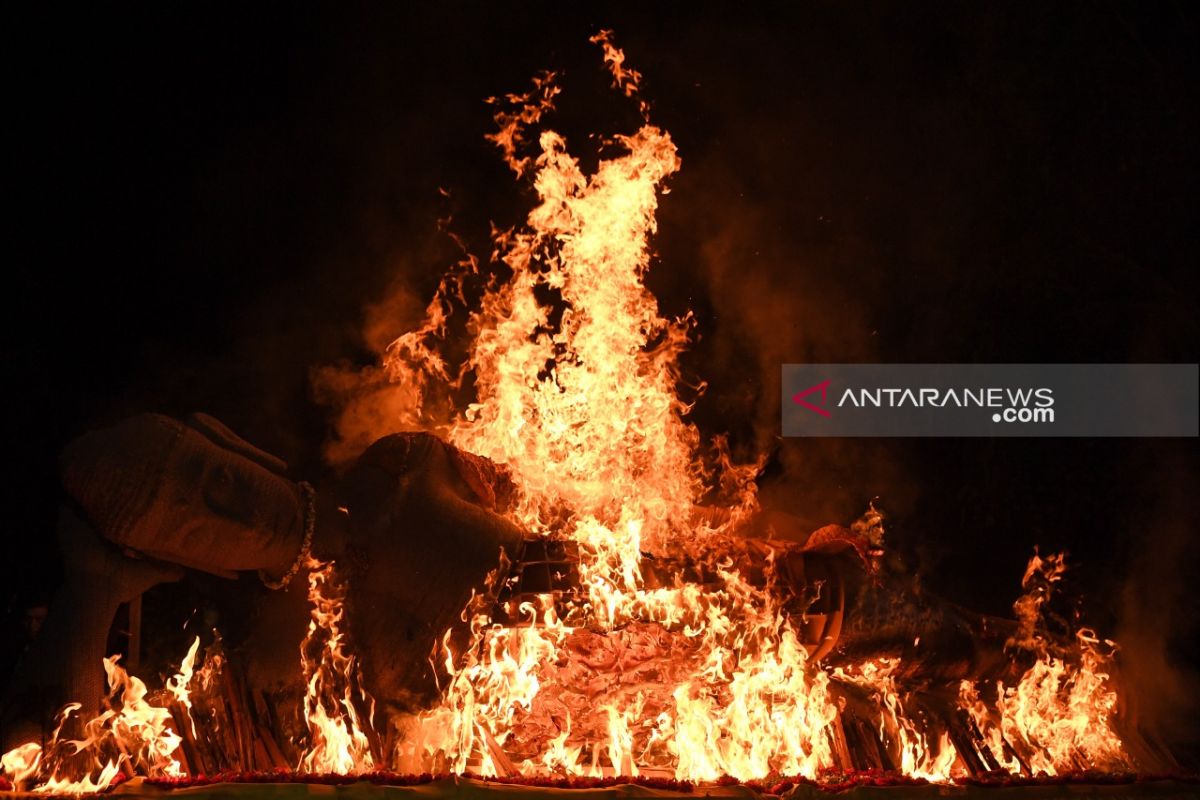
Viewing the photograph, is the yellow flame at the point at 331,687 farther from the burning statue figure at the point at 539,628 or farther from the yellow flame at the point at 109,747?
the yellow flame at the point at 109,747

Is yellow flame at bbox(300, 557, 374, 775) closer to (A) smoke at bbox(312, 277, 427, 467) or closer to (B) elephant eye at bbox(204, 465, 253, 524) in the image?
(B) elephant eye at bbox(204, 465, 253, 524)

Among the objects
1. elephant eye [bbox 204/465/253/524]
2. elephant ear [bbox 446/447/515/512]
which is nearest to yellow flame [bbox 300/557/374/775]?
elephant eye [bbox 204/465/253/524]

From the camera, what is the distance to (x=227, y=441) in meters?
6.06

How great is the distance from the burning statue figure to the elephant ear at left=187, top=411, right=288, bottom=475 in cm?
1

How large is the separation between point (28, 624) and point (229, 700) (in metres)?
1.42

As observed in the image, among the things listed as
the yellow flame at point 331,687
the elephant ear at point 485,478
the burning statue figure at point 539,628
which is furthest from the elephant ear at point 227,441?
the elephant ear at point 485,478

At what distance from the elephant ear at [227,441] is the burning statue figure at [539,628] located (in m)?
0.01

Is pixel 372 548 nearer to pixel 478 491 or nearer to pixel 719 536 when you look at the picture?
pixel 478 491

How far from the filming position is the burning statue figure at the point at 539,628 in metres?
5.78

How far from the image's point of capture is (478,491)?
647cm

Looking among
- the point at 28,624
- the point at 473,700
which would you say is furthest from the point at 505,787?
the point at 28,624

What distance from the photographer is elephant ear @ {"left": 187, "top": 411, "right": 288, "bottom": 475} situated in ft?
19.7

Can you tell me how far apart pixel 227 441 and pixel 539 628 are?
2103mm

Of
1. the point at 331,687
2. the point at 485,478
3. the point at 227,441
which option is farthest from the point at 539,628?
the point at 227,441
